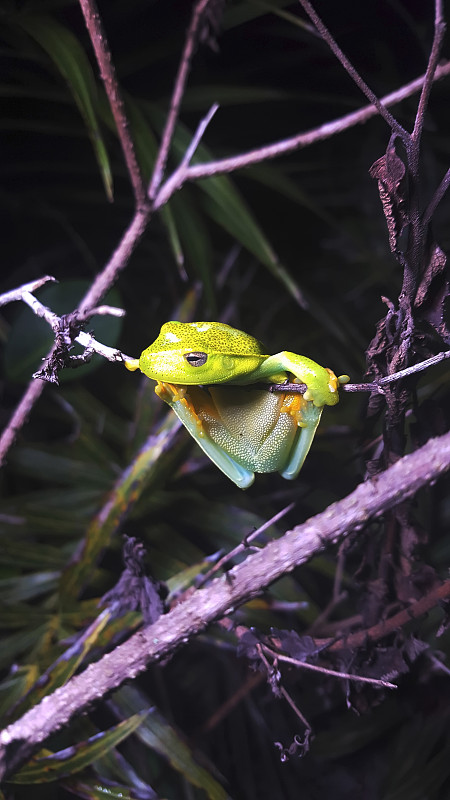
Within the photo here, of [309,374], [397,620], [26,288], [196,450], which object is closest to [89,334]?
[26,288]

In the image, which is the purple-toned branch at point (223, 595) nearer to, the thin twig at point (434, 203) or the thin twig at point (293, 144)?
the thin twig at point (434, 203)

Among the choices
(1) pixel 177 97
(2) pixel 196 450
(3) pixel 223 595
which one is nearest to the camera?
(3) pixel 223 595

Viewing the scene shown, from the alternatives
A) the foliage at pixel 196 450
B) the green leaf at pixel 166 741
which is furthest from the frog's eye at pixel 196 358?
the green leaf at pixel 166 741

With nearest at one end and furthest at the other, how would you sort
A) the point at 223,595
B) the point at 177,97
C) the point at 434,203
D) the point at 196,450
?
the point at 434,203 < the point at 223,595 < the point at 177,97 < the point at 196,450

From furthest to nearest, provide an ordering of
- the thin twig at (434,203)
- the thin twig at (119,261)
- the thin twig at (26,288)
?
the thin twig at (119,261), the thin twig at (26,288), the thin twig at (434,203)

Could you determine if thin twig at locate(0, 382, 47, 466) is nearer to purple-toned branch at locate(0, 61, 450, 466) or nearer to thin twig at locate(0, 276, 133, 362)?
purple-toned branch at locate(0, 61, 450, 466)

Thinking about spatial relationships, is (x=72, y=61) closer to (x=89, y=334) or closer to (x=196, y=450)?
(x=89, y=334)
